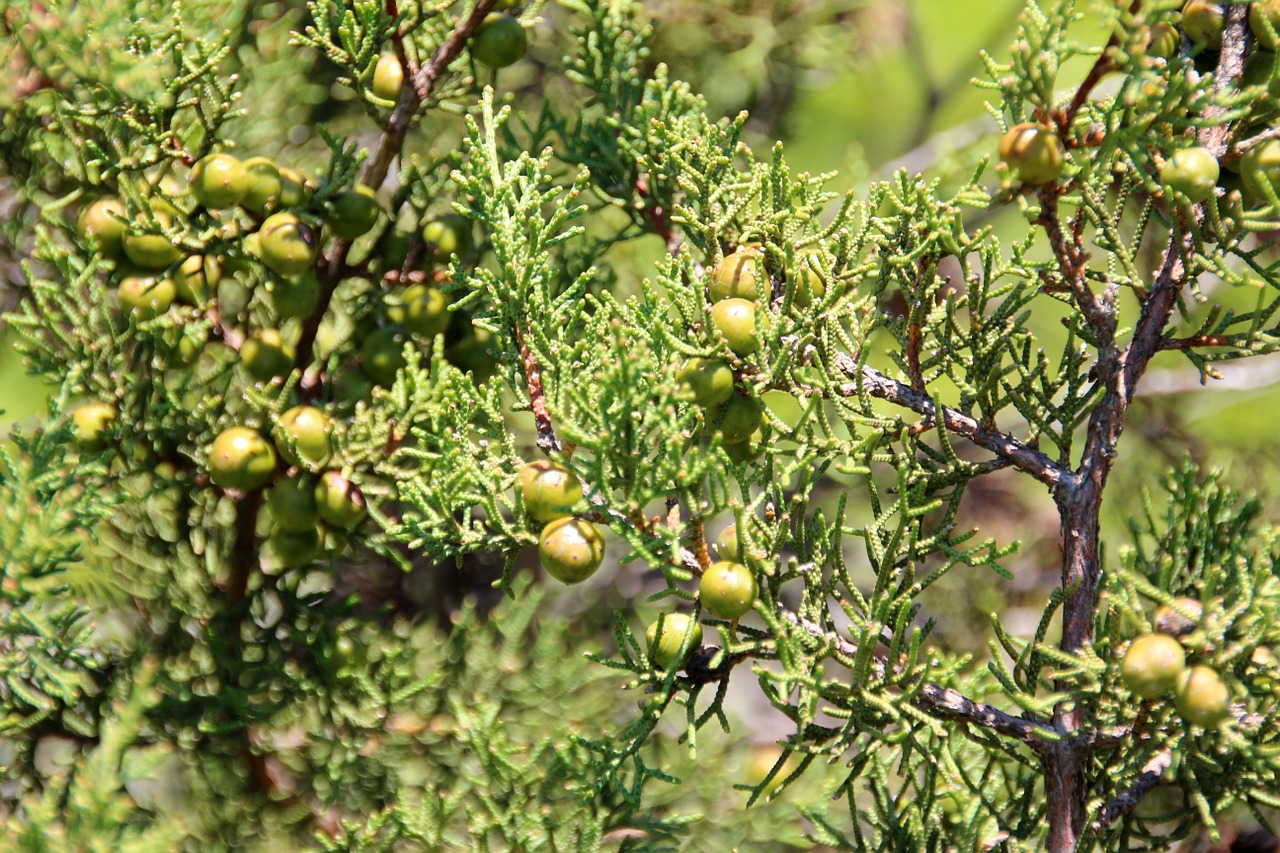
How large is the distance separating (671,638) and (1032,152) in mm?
473

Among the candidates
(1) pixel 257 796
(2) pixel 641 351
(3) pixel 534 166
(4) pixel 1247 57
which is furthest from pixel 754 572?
(1) pixel 257 796

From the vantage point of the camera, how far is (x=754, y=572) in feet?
2.86

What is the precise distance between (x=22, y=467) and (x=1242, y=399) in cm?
230

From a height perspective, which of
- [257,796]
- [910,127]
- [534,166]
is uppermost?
[910,127]

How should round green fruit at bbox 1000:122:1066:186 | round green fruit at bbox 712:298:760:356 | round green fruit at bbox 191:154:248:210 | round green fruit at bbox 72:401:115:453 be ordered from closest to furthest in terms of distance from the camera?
1. round green fruit at bbox 1000:122:1066:186
2. round green fruit at bbox 712:298:760:356
3. round green fruit at bbox 191:154:248:210
4. round green fruit at bbox 72:401:115:453

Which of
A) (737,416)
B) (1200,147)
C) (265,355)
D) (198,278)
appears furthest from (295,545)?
(1200,147)

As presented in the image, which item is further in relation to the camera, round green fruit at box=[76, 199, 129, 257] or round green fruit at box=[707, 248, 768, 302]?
round green fruit at box=[76, 199, 129, 257]

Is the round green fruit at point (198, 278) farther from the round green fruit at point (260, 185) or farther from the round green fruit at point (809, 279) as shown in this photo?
the round green fruit at point (809, 279)

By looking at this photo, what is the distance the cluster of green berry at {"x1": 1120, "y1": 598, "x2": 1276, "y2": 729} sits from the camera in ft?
2.57

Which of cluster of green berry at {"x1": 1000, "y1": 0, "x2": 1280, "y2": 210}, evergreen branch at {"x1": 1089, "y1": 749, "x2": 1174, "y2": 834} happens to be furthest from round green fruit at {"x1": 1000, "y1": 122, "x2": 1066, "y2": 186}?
evergreen branch at {"x1": 1089, "y1": 749, "x2": 1174, "y2": 834}

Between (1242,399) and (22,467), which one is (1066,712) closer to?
(22,467)

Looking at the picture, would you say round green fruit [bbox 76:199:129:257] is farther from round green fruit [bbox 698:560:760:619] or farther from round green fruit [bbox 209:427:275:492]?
round green fruit [bbox 698:560:760:619]

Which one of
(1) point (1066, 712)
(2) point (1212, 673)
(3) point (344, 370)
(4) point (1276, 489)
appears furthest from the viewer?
(4) point (1276, 489)

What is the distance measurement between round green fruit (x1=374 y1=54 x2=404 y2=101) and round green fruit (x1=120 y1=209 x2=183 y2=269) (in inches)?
10.4
